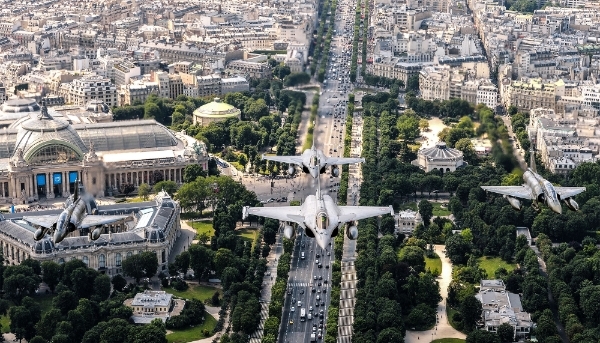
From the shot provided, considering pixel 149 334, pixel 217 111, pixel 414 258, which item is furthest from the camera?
pixel 217 111

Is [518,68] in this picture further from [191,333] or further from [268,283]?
[191,333]

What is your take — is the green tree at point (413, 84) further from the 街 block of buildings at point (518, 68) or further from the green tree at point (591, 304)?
the green tree at point (591, 304)

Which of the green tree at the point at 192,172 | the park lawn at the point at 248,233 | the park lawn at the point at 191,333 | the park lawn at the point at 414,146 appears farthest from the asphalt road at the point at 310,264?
the green tree at the point at 192,172

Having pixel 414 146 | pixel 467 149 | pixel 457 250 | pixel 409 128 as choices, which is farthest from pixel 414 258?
pixel 409 128

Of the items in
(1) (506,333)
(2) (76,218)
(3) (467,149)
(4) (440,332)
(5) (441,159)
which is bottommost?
(4) (440,332)

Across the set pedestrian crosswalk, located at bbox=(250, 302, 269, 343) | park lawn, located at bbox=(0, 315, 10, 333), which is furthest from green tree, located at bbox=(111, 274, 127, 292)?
pedestrian crosswalk, located at bbox=(250, 302, 269, 343)

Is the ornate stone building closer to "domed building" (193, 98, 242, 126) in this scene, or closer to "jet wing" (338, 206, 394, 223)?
"jet wing" (338, 206, 394, 223)

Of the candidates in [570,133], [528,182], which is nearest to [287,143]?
[570,133]

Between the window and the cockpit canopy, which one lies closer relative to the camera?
the cockpit canopy
